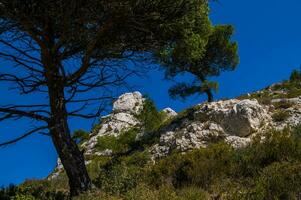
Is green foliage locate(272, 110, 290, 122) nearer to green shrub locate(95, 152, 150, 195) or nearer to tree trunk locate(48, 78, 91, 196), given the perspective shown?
green shrub locate(95, 152, 150, 195)

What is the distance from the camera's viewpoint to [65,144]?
13.2 meters

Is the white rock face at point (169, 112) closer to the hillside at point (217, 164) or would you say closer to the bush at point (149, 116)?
the bush at point (149, 116)

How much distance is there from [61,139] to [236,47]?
30491 mm

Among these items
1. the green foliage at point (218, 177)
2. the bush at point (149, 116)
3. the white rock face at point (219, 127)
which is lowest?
the green foliage at point (218, 177)

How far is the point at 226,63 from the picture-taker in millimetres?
40719

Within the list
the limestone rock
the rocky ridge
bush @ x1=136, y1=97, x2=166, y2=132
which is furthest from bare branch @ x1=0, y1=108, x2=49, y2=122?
bush @ x1=136, y1=97, x2=166, y2=132

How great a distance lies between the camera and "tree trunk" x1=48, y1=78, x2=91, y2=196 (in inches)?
513

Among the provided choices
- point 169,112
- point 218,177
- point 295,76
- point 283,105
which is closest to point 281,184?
point 218,177

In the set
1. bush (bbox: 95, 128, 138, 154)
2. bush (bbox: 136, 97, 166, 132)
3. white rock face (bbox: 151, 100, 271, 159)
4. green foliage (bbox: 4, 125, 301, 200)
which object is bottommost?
green foliage (bbox: 4, 125, 301, 200)

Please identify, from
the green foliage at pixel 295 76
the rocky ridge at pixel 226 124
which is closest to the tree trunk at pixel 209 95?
the green foliage at pixel 295 76

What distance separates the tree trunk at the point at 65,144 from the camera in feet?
42.7

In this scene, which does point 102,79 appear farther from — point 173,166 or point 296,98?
point 296,98

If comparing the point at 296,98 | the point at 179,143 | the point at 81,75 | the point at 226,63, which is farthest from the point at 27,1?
the point at 226,63

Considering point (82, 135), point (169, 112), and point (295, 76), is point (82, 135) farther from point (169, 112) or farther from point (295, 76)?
point (295, 76)
